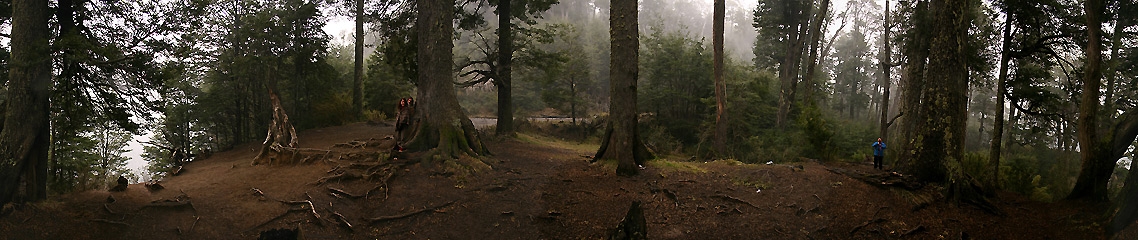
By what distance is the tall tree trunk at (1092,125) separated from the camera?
24.6 ft

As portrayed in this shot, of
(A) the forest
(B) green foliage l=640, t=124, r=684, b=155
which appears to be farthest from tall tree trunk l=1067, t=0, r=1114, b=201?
(B) green foliage l=640, t=124, r=684, b=155

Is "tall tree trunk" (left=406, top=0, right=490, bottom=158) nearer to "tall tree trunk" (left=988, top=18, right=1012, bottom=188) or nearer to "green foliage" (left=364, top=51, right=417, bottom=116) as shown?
"tall tree trunk" (left=988, top=18, right=1012, bottom=188)

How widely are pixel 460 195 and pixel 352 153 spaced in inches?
159

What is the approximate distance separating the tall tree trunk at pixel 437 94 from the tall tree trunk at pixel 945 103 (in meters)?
8.35

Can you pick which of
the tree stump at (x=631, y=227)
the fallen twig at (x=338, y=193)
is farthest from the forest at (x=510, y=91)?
the tree stump at (x=631, y=227)

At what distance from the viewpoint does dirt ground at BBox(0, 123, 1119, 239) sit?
22.6 ft

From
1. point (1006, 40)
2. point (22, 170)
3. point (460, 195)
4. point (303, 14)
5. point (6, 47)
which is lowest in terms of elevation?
point (460, 195)

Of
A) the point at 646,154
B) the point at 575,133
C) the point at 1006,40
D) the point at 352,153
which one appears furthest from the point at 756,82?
the point at 352,153

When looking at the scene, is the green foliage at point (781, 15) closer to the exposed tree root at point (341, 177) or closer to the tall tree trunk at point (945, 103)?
the tall tree trunk at point (945, 103)

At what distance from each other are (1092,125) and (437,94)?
11.1 m

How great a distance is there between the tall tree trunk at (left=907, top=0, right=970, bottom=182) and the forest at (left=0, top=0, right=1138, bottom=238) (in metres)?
0.03

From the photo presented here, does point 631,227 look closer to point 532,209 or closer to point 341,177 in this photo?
point 532,209

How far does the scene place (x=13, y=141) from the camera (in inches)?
267

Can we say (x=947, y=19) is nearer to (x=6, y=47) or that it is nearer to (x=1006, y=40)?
(x=1006, y=40)
